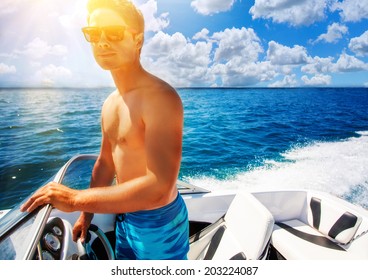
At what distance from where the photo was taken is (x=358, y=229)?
2.50 meters

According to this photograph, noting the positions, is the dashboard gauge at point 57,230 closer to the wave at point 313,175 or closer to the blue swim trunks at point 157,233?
the blue swim trunks at point 157,233

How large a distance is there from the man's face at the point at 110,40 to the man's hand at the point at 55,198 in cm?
53

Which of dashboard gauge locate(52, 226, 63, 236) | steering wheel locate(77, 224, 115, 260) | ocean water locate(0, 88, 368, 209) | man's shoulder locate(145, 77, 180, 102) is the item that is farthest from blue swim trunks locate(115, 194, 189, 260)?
ocean water locate(0, 88, 368, 209)

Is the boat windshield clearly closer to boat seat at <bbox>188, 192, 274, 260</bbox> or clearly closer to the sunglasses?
the sunglasses

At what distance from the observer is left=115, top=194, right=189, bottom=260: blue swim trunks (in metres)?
1.28

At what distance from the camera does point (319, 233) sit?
109 inches

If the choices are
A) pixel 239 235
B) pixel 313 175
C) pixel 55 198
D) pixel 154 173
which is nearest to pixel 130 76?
pixel 154 173

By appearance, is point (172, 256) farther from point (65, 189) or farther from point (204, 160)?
point (204, 160)

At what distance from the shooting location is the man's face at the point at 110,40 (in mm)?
1072

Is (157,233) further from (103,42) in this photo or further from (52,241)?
(103,42)

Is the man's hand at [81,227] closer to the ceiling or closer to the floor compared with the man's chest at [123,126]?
closer to the floor

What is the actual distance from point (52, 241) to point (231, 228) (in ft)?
4.25

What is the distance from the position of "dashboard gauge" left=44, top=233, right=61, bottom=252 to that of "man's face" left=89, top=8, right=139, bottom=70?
97 cm

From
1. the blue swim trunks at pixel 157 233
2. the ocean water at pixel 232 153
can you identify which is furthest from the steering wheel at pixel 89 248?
the ocean water at pixel 232 153
